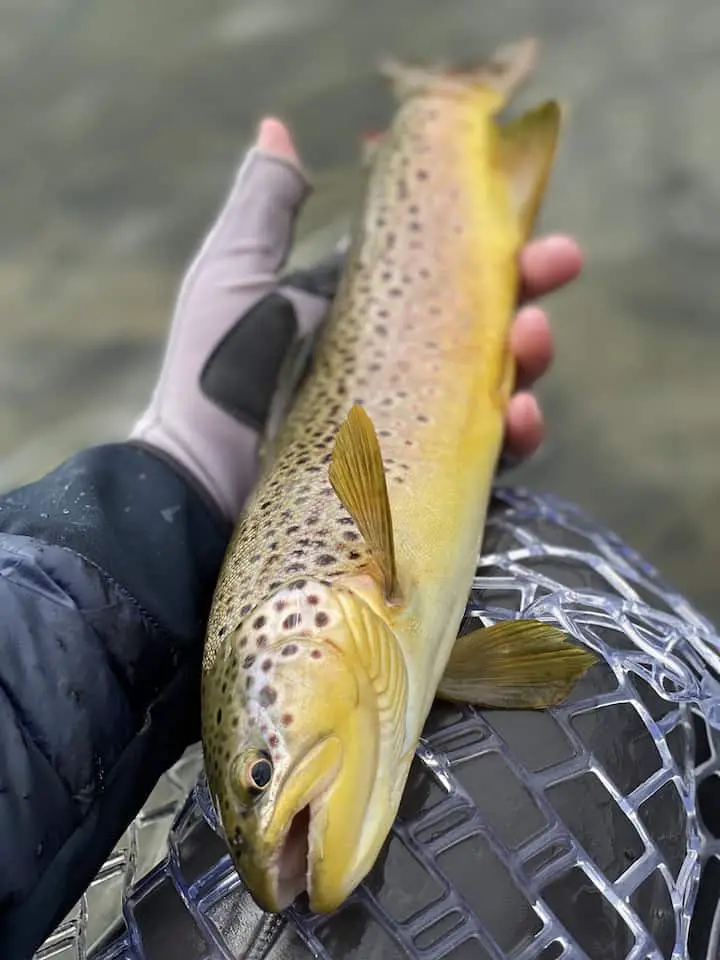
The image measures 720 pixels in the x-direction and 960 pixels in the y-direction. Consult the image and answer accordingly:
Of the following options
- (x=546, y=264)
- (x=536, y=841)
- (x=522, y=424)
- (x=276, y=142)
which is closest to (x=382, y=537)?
(x=536, y=841)

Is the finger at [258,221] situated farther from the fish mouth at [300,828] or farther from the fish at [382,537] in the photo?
the fish mouth at [300,828]

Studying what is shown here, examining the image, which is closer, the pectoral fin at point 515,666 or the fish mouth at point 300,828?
the fish mouth at point 300,828

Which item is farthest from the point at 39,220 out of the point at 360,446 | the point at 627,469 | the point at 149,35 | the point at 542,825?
the point at 542,825

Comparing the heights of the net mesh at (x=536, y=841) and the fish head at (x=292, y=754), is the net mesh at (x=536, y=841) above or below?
below

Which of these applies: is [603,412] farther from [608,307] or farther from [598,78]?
[598,78]

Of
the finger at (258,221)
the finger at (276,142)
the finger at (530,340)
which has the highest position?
the finger at (276,142)

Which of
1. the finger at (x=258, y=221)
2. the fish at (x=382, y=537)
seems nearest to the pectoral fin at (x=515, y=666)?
the fish at (x=382, y=537)
